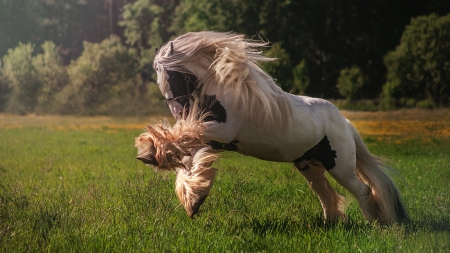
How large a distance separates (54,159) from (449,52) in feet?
53.8

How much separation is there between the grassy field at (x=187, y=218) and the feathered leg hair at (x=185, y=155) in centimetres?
32

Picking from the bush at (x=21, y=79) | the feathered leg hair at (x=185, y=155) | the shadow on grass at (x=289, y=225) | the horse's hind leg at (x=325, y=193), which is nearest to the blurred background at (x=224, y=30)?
the bush at (x=21, y=79)

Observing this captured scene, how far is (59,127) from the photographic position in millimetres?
17109

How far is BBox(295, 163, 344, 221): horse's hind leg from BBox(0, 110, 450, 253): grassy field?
12cm

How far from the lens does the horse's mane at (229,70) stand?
179 inches

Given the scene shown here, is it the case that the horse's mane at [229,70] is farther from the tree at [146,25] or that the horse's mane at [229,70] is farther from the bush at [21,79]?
the tree at [146,25]

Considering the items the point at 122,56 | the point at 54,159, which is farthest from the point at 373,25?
the point at 54,159

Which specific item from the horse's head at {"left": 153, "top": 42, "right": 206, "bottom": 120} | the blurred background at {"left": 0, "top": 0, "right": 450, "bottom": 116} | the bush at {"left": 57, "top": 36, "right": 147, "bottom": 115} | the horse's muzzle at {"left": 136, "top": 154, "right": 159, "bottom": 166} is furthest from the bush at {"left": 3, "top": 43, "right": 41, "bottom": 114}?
the horse's muzzle at {"left": 136, "top": 154, "right": 159, "bottom": 166}

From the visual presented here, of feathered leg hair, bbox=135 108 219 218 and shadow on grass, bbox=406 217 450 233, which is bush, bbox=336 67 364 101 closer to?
shadow on grass, bbox=406 217 450 233

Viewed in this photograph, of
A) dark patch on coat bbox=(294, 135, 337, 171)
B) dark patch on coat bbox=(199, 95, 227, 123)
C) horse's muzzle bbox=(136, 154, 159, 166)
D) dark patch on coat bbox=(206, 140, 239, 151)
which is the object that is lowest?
dark patch on coat bbox=(294, 135, 337, 171)

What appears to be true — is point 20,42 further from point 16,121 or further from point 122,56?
point 122,56

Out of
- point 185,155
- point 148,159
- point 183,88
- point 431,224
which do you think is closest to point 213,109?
point 183,88

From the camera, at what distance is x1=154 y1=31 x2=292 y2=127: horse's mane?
454 centimetres

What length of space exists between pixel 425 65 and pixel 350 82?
2.86 metres
